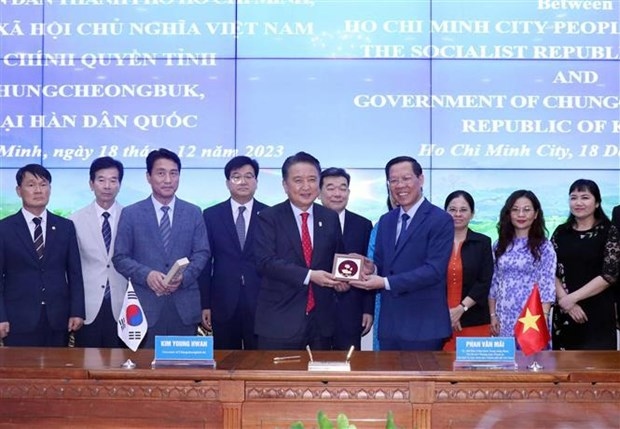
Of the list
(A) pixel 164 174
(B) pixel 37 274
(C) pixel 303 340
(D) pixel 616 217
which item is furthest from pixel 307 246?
(D) pixel 616 217

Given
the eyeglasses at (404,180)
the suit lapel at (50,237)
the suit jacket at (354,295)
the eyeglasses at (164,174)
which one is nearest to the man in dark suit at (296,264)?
the eyeglasses at (404,180)

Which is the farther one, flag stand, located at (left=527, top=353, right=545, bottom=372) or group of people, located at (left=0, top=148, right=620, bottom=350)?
group of people, located at (left=0, top=148, right=620, bottom=350)

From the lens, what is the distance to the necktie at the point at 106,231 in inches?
179

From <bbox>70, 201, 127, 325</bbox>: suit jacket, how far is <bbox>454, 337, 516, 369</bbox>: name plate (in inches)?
85.6

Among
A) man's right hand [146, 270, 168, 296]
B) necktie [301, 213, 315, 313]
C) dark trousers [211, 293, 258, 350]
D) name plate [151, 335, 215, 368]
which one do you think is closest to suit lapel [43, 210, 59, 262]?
man's right hand [146, 270, 168, 296]

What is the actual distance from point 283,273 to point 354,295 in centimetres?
84

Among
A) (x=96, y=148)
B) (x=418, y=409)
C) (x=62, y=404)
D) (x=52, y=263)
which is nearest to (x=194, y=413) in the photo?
(x=62, y=404)

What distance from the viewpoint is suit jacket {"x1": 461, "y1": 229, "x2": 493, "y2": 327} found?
14.6 feet

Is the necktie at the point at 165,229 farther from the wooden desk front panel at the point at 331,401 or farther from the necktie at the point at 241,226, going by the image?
the wooden desk front panel at the point at 331,401

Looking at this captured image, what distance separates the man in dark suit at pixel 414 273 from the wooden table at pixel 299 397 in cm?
80

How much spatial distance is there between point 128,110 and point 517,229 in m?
2.54

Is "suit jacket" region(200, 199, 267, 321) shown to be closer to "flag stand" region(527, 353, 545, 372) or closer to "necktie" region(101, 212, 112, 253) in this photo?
"necktie" region(101, 212, 112, 253)

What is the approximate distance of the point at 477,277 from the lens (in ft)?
14.7

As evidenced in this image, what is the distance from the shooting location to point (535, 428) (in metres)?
2.83
